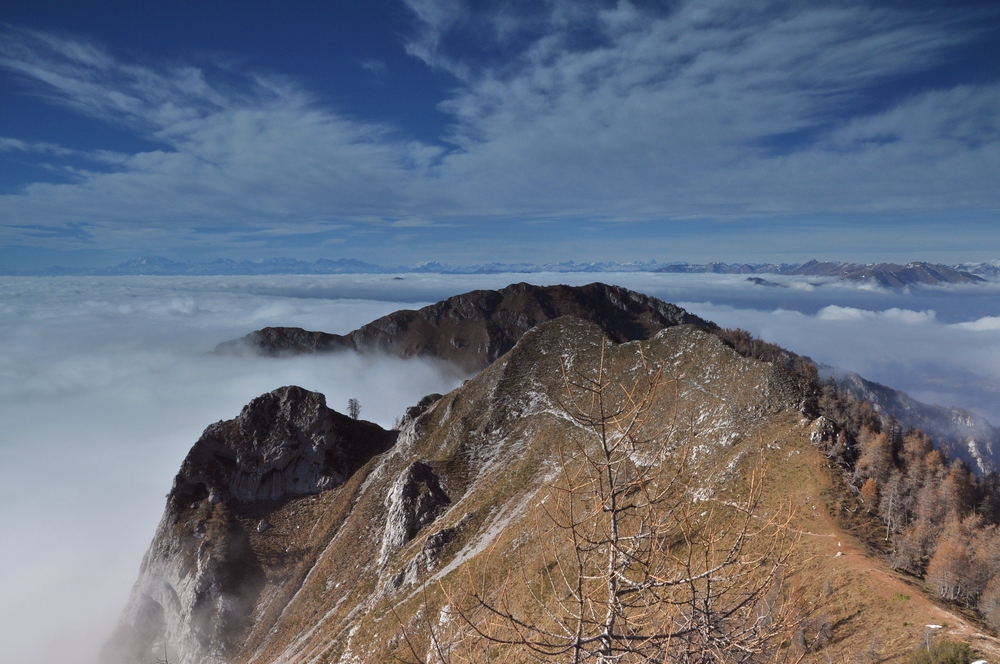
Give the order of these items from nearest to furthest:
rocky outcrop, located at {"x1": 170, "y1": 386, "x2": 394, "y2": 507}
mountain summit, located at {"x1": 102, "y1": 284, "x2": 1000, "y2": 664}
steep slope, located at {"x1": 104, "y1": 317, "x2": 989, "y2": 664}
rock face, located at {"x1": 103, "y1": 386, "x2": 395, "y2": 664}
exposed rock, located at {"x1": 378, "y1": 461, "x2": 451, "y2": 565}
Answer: mountain summit, located at {"x1": 102, "y1": 284, "x2": 1000, "y2": 664}, steep slope, located at {"x1": 104, "y1": 317, "x2": 989, "y2": 664}, exposed rock, located at {"x1": 378, "y1": 461, "x2": 451, "y2": 565}, rock face, located at {"x1": 103, "y1": 386, "x2": 395, "y2": 664}, rocky outcrop, located at {"x1": 170, "y1": 386, "x2": 394, "y2": 507}

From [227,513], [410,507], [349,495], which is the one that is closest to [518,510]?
[410,507]

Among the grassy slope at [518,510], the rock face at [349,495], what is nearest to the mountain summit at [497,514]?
the grassy slope at [518,510]

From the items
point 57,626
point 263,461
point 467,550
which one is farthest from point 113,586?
point 467,550

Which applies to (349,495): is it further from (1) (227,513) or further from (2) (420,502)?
(2) (420,502)

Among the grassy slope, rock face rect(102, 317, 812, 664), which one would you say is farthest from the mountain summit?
rock face rect(102, 317, 812, 664)

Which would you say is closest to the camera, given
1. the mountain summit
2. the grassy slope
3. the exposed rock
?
the mountain summit

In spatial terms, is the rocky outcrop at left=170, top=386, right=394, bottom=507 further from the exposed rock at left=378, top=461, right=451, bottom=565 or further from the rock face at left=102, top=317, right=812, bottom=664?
the exposed rock at left=378, top=461, right=451, bottom=565
